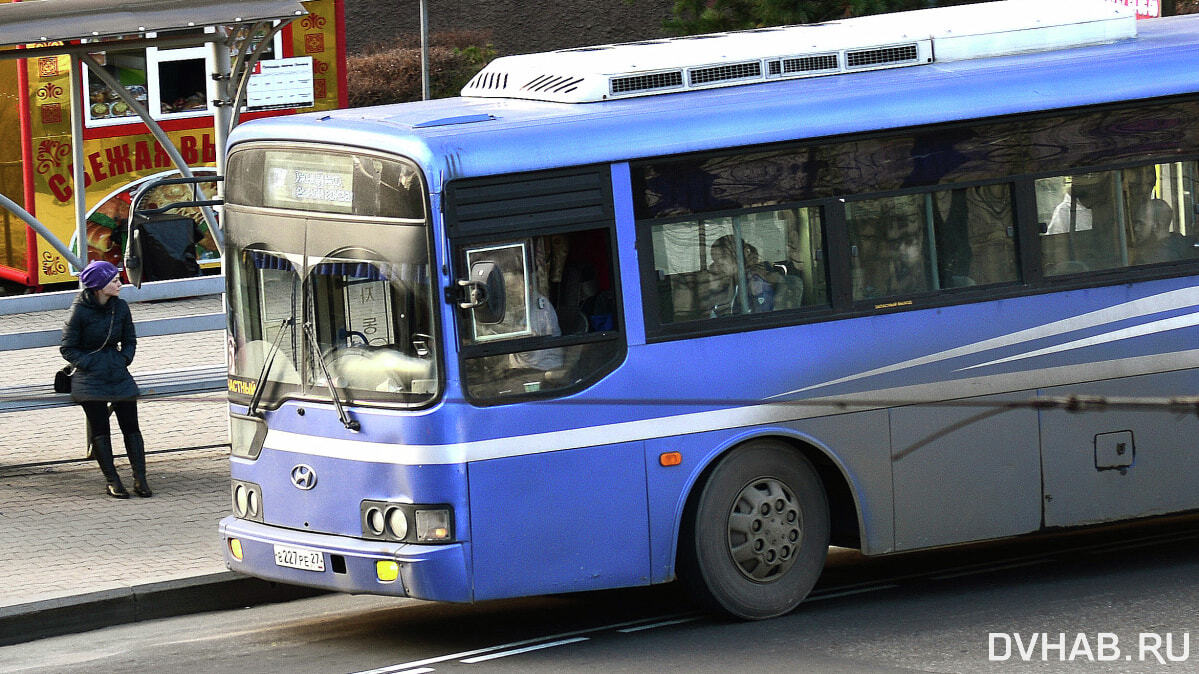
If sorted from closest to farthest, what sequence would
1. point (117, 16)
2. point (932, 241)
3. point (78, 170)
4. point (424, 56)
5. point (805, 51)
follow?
point (932, 241)
point (805, 51)
point (117, 16)
point (78, 170)
point (424, 56)

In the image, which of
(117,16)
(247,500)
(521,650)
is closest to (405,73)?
(117,16)

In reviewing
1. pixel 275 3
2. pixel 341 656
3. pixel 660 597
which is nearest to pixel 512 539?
pixel 341 656

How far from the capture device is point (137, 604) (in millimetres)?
10602

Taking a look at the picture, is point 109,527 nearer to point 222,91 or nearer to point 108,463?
point 108,463

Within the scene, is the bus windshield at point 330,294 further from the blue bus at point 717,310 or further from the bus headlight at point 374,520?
the bus headlight at point 374,520

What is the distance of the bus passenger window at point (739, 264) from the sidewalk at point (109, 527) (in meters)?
2.44

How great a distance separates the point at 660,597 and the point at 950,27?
3.71 meters

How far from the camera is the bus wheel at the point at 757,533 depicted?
9.52m

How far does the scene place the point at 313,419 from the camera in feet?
30.8

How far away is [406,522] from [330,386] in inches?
32.5

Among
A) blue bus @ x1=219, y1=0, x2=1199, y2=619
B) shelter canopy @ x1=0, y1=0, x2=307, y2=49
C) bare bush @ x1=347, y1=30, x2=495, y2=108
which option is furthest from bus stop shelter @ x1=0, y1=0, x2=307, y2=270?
bare bush @ x1=347, y1=30, x2=495, y2=108

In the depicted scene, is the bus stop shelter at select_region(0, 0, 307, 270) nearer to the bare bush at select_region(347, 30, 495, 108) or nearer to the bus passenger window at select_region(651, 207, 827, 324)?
the bus passenger window at select_region(651, 207, 827, 324)

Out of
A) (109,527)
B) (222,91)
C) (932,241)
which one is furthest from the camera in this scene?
(222,91)

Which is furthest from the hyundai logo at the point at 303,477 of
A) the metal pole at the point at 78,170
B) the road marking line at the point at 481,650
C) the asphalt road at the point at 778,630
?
the metal pole at the point at 78,170
